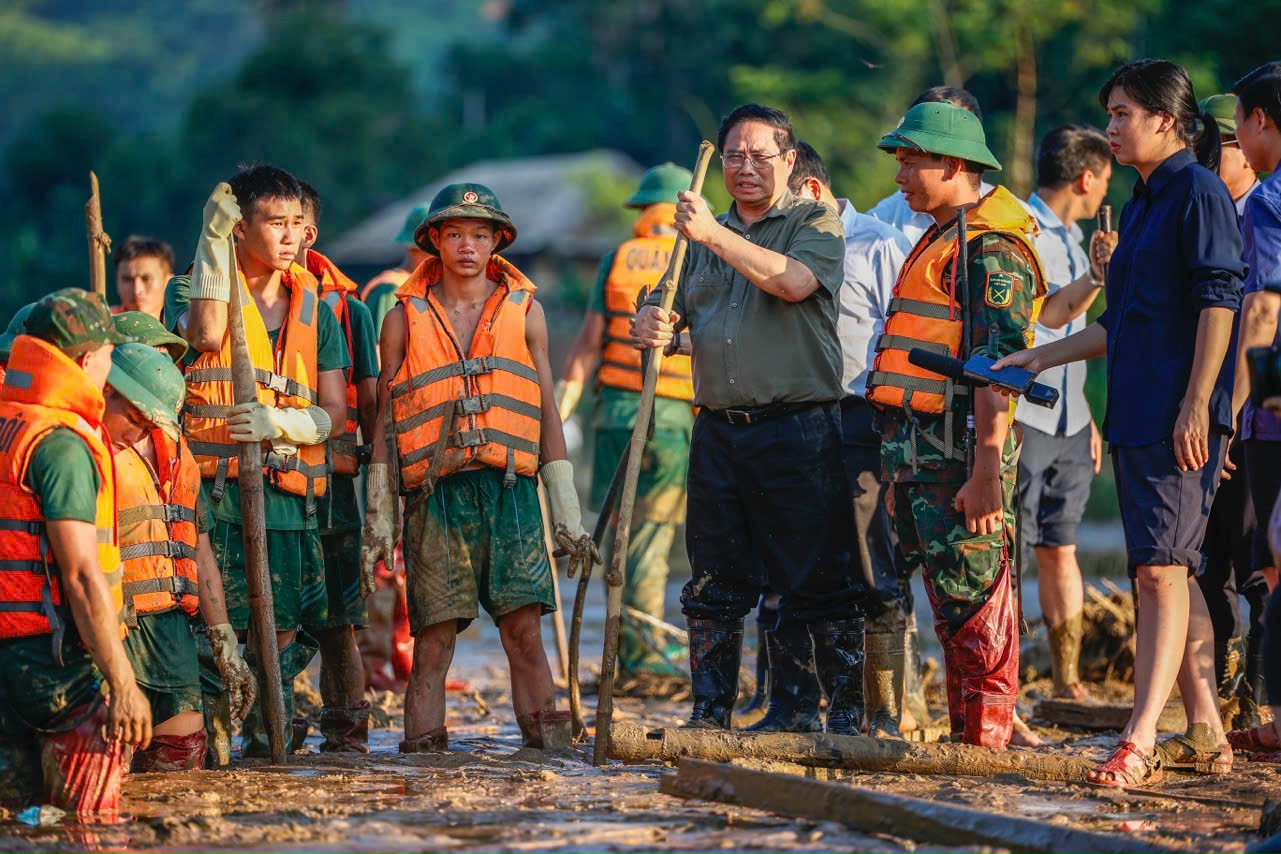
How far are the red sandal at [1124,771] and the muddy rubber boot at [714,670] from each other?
1.55m

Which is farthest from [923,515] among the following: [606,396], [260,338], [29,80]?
[29,80]

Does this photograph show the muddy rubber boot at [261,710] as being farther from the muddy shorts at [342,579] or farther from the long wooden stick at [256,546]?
the muddy shorts at [342,579]

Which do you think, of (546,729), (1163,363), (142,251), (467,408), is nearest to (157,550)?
(467,408)

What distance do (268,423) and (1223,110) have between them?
4.33m

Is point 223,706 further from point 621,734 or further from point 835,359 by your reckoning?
point 835,359

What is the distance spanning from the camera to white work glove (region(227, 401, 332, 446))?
7047 mm

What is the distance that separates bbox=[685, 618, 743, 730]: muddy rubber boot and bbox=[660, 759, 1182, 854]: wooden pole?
1.18 meters

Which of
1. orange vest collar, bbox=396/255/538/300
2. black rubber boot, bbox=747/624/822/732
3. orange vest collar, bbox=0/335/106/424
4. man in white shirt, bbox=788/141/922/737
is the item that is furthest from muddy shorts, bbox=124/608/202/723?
man in white shirt, bbox=788/141/922/737

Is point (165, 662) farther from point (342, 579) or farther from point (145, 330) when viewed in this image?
point (342, 579)

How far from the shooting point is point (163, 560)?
659cm

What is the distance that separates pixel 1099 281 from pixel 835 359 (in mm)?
1492

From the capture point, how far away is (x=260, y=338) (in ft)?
24.2

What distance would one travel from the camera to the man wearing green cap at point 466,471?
7.28 meters

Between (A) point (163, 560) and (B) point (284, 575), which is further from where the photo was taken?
(B) point (284, 575)
